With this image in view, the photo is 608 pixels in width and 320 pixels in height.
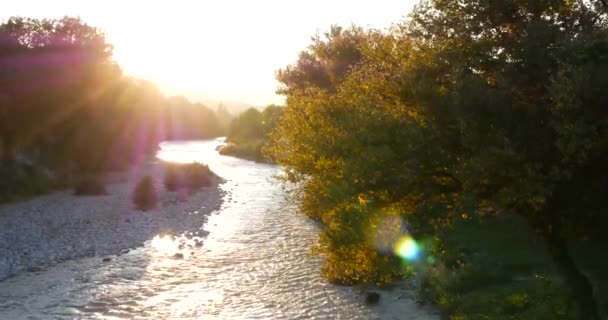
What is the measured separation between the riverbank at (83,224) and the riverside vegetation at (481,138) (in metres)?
15.5

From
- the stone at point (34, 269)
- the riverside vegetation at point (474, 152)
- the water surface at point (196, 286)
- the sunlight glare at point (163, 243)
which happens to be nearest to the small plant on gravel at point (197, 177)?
the water surface at point (196, 286)

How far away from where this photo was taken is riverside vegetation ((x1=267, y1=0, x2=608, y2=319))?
12.1 metres

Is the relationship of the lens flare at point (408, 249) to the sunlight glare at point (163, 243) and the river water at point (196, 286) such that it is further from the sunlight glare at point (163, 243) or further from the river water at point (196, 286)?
the sunlight glare at point (163, 243)

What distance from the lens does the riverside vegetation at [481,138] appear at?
39.5 ft

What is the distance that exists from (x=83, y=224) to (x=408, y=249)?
22.0 m

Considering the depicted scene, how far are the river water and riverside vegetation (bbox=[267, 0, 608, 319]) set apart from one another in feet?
11.6

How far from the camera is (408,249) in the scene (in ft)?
75.2

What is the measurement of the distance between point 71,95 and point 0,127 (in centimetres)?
797

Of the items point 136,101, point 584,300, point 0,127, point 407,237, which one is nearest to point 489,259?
point 407,237

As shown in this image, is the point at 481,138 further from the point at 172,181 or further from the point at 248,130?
the point at 248,130

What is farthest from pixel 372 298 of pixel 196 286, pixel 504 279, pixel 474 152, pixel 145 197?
pixel 145 197

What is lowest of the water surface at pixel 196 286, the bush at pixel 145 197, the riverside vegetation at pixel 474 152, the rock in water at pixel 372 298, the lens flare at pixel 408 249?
the water surface at pixel 196 286

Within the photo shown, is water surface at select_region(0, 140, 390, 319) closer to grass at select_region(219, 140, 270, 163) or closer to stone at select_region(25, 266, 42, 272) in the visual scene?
stone at select_region(25, 266, 42, 272)

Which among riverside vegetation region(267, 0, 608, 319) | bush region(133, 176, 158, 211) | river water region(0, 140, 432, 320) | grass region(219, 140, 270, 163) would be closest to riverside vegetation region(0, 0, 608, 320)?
riverside vegetation region(267, 0, 608, 319)
